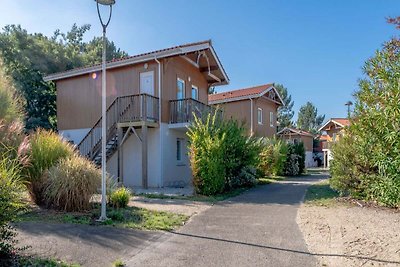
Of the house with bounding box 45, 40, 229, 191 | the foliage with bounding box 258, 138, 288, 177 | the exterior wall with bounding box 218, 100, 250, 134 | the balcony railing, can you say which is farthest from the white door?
the exterior wall with bounding box 218, 100, 250, 134

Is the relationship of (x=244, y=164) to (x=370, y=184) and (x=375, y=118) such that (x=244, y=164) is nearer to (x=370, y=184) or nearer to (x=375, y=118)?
(x=370, y=184)

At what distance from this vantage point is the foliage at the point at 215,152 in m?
11.8

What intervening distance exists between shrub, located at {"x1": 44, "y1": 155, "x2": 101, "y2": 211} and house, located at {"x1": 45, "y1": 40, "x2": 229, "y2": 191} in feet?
21.5

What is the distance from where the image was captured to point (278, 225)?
713 centimetres

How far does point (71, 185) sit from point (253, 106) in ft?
65.7

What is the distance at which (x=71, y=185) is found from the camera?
7.71 meters

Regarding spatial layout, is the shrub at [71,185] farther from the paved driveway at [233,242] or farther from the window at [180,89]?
the window at [180,89]

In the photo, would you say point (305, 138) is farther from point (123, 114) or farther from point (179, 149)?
point (123, 114)

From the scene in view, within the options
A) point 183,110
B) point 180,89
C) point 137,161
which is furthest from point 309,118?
point 137,161

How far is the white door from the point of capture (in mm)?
16041

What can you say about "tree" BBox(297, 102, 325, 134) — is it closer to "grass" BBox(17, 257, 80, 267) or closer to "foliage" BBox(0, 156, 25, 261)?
"grass" BBox(17, 257, 80, 267)

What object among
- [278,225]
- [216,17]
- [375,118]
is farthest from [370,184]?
[216,17]

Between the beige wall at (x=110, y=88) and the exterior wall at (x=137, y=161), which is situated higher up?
the beige wall at (x=110, y=88)

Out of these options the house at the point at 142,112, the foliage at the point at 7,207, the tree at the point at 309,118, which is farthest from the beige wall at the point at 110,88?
the tree at the point at 309,118
